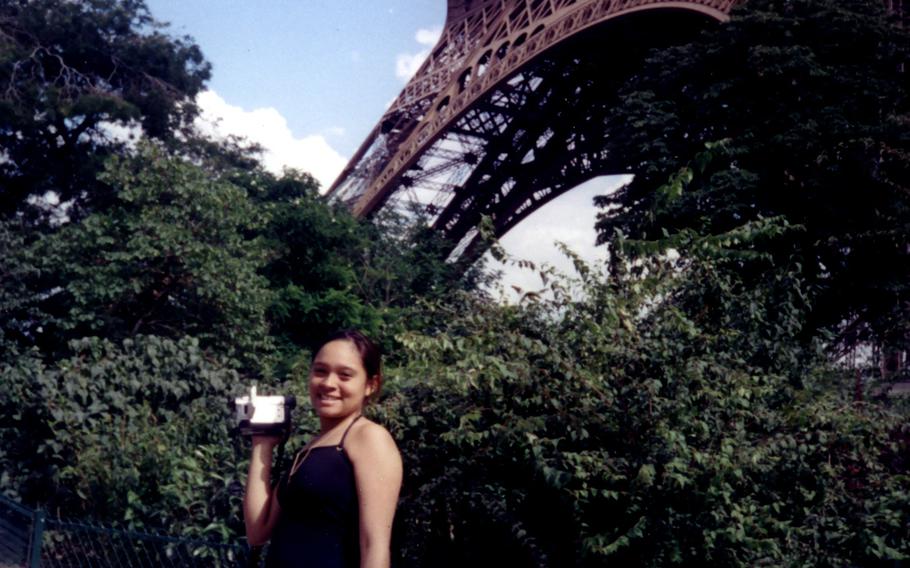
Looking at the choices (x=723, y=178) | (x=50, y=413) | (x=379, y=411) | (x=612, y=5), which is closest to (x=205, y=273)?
(x=50, y=413)

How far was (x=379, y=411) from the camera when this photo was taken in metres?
3.78

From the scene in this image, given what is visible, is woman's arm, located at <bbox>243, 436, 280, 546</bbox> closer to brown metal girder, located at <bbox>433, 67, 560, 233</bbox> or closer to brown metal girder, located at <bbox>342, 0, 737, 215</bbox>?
brown metal girder, located at <bbox>342, 0, 737, 215</bbox>

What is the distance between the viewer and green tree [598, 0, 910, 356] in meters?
9.89

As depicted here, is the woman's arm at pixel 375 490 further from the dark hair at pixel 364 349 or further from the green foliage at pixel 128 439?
the green foliage at pixel 128 439

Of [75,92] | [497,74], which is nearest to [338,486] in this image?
[75,92]

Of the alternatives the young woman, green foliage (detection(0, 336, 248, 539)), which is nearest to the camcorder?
the young woman

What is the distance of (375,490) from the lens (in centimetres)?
173

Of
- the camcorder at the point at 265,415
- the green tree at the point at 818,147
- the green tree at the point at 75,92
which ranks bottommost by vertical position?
the camcorder at the point at 265,415

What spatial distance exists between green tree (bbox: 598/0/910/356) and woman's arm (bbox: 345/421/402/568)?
8.09 m

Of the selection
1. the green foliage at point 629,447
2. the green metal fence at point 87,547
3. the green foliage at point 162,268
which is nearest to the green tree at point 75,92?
the green foliage at point 162,268

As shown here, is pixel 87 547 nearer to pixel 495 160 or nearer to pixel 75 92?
pixel 75 92

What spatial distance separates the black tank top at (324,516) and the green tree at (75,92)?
16.6 meters

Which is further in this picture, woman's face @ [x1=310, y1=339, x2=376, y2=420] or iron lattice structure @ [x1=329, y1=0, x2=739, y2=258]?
iron lattice structure @ [x1=329, y1=0, x2=739, y2=258]

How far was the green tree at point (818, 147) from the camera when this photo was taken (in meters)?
9.89
